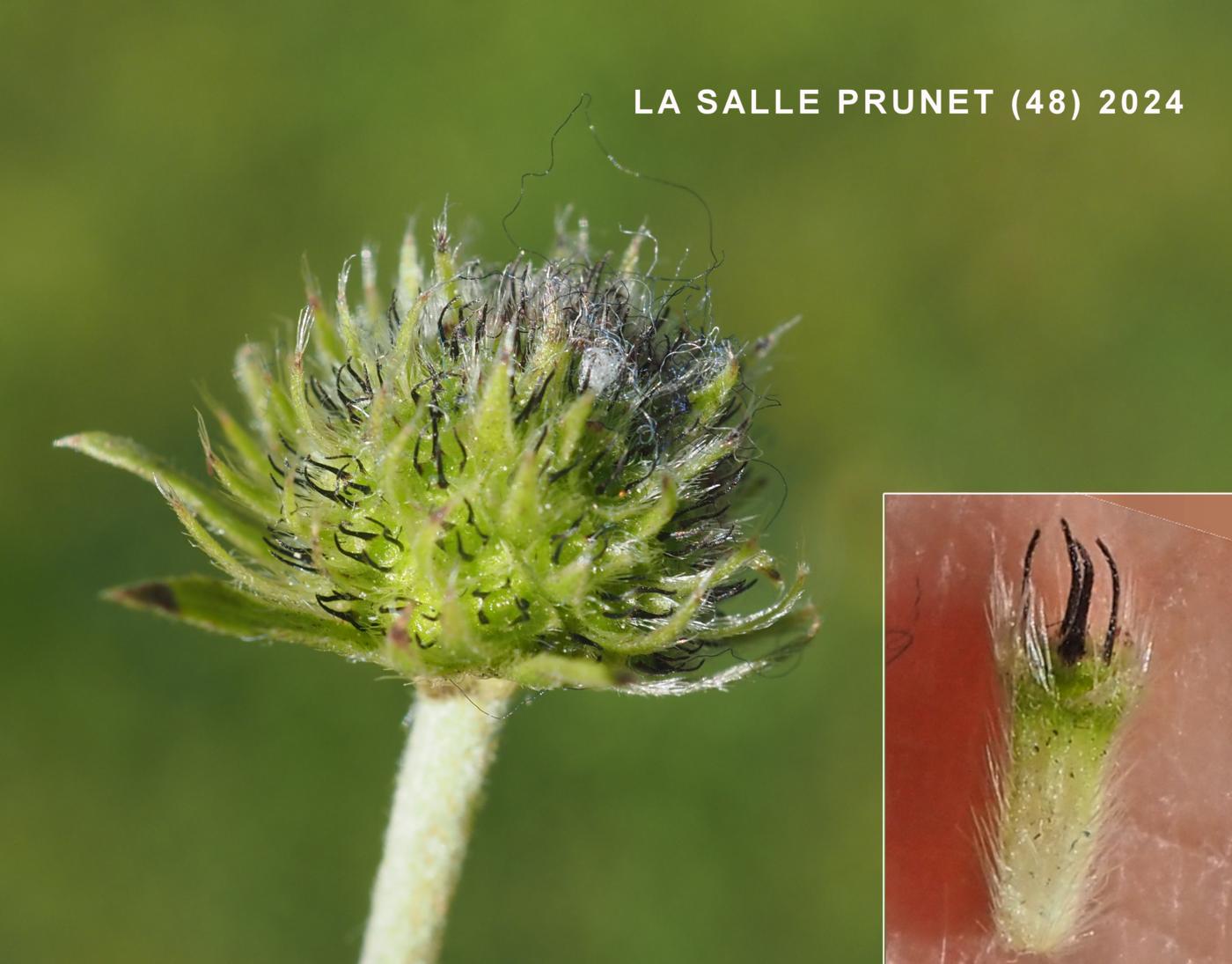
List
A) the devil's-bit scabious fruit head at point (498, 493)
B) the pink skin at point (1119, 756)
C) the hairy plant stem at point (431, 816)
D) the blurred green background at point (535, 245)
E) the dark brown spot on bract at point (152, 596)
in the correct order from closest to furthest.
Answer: the dark brown spot on bract at point (152, 596), the devil's-bit scabious fruit head at point (498, 493), the hairy plant stem at point (431, 816), the pink skin at point (1119, 756), the blurred green background at point (535, 245)

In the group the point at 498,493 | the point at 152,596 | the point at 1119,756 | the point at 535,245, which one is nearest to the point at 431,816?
the point at 498,493

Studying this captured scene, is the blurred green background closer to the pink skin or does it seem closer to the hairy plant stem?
the pink skin

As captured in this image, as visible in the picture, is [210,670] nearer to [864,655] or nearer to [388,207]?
[388,207]

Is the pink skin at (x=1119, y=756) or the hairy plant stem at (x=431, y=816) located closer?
the hairy plant stem at (x=431, y=816)

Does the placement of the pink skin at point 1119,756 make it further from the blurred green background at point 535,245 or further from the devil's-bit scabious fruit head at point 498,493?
the blurred green background at point 535,245

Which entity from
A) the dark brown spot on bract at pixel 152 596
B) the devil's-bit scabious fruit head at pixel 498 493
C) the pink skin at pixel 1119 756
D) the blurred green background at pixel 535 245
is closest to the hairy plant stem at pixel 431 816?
the devil's-bit scabious fruit head at pixel 498 493

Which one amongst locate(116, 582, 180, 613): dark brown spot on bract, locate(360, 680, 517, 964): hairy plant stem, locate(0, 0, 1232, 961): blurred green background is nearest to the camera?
locate(116, 582, 180, 613): dark brown spot on bract

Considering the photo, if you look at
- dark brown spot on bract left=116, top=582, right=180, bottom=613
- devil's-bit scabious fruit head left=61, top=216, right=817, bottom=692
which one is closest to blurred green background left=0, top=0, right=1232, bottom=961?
devil's-bit scabious fruit head left=61, top=216, right=817, bottom=692
